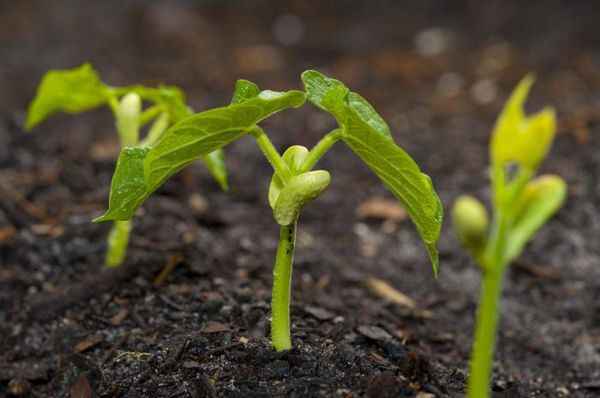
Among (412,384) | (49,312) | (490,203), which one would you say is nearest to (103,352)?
(49,312)

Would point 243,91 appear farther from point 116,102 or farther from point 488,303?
point 116,102

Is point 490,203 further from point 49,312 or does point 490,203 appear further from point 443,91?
point 49,312

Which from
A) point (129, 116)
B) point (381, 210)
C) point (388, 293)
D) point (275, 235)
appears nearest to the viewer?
point (129, 116)

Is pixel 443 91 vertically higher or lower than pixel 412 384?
higher

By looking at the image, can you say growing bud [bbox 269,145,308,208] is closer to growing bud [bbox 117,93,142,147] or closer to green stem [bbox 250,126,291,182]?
green stem [bbox 250,126,291,182]

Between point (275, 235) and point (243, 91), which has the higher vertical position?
point (275, 235)

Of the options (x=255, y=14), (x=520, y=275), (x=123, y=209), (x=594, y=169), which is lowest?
(x=123, y=209)

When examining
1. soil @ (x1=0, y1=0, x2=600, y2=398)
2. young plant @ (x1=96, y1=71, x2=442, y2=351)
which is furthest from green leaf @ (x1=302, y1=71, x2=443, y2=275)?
soil @ (x1=0, y1=0, x2=600, y2=398)

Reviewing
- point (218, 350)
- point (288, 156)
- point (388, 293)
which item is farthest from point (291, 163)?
point (388, 293)
